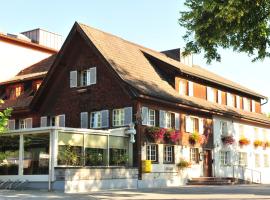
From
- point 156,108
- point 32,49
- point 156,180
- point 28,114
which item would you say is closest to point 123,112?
point 156,108

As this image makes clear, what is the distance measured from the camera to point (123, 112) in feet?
95.8

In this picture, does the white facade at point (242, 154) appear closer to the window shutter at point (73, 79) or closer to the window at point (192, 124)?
the window at point (192, 124)

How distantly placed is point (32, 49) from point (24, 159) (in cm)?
1979

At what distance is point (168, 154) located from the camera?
3036 cm

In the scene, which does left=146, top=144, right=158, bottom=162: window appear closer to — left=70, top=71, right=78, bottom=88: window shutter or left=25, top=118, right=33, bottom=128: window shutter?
left=70, top=71, right=78, bottom=88: window shutter

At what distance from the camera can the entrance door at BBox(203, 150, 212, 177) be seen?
33406mm

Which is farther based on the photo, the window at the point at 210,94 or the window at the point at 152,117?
the window at the point at 210,94

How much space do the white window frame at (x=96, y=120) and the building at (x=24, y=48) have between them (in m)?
12.2

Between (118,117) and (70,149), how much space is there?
18.6ft

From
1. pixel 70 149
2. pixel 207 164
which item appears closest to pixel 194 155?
pixel 207 164

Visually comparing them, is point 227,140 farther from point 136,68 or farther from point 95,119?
point 95,119

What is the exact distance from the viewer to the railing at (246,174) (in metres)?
36.7

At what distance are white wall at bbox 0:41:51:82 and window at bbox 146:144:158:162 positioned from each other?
16184mm

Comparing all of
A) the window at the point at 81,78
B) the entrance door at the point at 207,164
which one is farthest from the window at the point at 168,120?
the window at the point at 81,78
